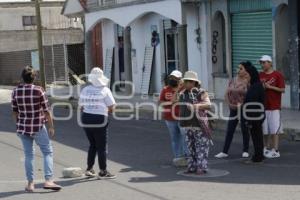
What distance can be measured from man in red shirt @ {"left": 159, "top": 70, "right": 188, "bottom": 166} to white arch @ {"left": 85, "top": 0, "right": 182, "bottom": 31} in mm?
9681

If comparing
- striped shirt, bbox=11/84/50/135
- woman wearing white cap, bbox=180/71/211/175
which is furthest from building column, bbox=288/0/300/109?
striped shirt, bbox=11/84/50/135

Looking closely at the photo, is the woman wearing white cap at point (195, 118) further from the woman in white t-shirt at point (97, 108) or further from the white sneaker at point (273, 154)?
the white sneaker at point (273, 154)

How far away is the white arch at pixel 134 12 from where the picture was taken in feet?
66.7

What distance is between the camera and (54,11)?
163 feet

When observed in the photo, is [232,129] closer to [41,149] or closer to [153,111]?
[41,149]

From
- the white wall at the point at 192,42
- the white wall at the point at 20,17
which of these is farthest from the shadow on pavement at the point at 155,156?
the white wall at the point at 20,17

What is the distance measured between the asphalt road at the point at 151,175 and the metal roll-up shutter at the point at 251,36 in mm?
4569

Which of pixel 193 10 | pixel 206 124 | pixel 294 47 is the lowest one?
pixel 206 124

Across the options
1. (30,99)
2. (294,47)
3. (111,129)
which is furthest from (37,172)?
(294,47)

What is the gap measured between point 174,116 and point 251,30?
8.94 meters

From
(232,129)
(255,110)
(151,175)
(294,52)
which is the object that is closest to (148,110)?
(294,52)

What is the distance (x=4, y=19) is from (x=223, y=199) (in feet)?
142

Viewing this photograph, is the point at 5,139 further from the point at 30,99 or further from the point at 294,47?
the point at 294,47

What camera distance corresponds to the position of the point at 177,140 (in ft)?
35.5
